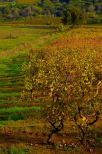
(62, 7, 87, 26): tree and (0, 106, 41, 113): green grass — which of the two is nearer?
(0, 106, 41, 113): green grass

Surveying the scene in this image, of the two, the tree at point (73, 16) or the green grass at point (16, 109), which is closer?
the green grass at point (16, 109)

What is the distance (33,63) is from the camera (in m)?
28.6

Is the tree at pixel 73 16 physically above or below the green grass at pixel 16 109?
below

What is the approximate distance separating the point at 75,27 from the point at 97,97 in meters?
103

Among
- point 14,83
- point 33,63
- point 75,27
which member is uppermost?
point 33,63

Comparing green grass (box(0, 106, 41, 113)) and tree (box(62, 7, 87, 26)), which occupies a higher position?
green grass (box(0, 106, 41, 113))

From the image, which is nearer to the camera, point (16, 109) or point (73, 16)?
point (16, 109)

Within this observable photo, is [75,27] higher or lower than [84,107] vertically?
lower

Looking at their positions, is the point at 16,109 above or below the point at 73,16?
above

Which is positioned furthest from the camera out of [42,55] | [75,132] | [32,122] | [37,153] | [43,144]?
[42,55]

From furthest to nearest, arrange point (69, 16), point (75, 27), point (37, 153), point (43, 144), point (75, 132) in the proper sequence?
1. point (75, 27)
2. point (69, 16)
3. point (75, 132)
4. point (43, 144)
5. point (37, 153)

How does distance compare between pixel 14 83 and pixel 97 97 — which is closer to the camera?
pixel 97 97

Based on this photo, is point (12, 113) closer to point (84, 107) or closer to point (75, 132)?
point (75, 132)

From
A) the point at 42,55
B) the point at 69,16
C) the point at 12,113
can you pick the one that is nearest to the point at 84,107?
the point at 12,113
